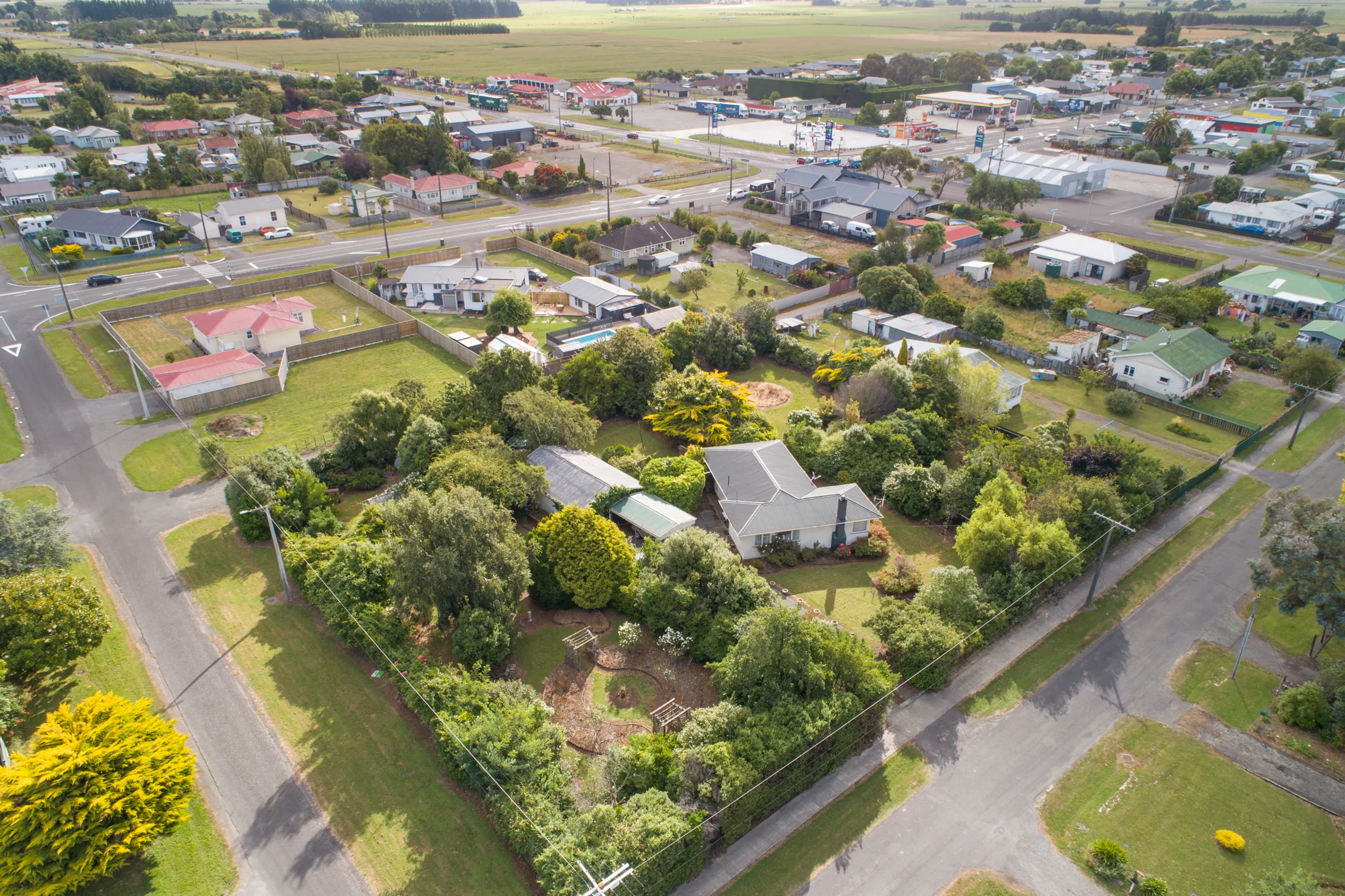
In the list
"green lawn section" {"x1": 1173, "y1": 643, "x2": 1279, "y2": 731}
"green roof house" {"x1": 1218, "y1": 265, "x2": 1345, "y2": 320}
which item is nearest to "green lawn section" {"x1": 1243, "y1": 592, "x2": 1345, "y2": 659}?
"green lawn section" {"x1": 1173, "y1": 643, "x2": 1279, "y2": 731}

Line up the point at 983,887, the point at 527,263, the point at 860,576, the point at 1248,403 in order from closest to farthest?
the point at 983,887 → the point at 860,576 → the point at 1248,403 → the point at 527,263

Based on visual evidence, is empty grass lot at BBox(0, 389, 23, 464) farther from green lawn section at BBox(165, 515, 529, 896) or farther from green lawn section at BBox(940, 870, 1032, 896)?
green lawn section at BBox(940, 870, 1032, 896)

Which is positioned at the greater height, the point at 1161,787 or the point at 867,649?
the point at 867,649

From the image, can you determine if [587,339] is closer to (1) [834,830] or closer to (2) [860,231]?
(2) [860,231]

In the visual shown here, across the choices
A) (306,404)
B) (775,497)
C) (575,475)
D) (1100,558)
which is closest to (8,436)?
(306,404)

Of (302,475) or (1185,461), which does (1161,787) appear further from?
(302,475)

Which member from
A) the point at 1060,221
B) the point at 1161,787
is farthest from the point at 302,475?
the point at 1060,221

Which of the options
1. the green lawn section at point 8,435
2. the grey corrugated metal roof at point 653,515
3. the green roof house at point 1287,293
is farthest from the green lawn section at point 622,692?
the green roof house at point 1287,293
